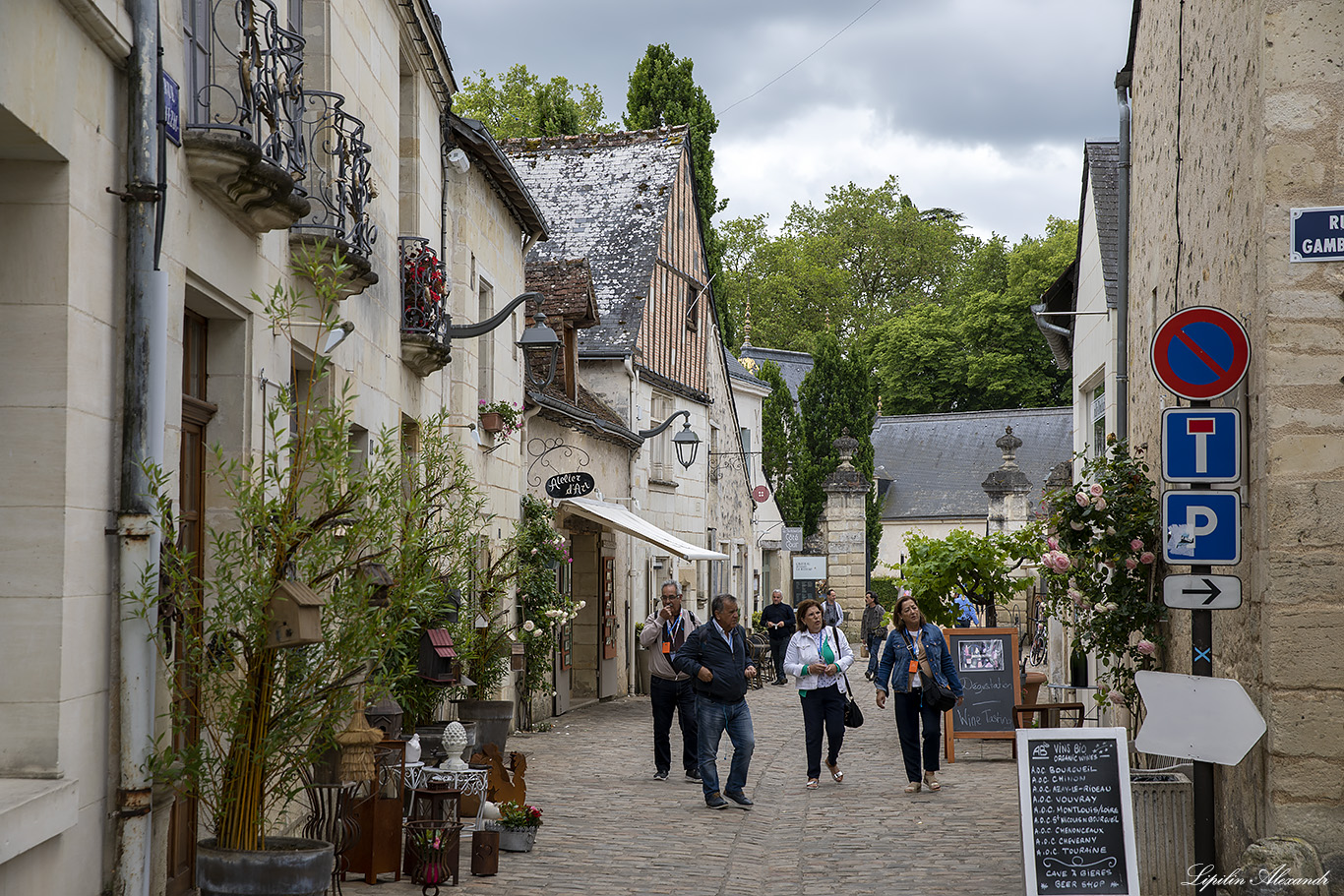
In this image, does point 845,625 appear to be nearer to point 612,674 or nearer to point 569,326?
point 612,674

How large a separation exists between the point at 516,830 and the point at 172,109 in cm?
469

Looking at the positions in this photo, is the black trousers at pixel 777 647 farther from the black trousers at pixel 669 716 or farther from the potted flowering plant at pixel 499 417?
the black trousers at pixel 669 716

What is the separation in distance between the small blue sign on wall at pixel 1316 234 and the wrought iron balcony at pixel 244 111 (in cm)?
451

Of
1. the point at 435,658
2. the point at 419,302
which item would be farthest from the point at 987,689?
the point at 419,302

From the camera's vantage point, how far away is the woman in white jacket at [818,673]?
1105 centimetres

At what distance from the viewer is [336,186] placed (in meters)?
8.22

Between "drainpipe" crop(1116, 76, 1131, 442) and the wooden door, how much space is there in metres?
7.70

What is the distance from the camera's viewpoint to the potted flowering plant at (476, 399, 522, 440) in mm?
14117

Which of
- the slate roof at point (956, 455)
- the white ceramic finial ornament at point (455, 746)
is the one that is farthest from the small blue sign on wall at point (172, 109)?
the slate roof at point (956, 455)

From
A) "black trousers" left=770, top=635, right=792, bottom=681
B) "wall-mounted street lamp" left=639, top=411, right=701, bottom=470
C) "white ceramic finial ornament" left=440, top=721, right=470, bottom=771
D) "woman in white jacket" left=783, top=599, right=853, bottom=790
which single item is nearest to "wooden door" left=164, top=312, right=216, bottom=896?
"white ceramic finial ornament" left=440, top=721, right=470, bottom=771

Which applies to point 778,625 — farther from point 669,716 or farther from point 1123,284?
point 1123,284

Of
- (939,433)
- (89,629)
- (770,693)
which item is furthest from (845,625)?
(89,629)

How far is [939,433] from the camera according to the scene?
52.7m

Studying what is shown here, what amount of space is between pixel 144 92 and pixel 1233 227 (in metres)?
5.15
